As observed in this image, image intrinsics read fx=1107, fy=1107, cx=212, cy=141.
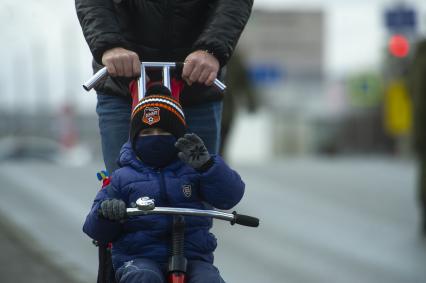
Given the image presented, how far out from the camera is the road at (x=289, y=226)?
347 inches

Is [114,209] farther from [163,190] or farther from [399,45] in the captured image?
[399,45]

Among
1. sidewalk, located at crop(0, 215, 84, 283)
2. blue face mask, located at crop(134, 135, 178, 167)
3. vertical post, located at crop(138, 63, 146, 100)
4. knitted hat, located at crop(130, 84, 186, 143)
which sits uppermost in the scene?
vertical post, located at crop(138, 63, 146, 100)

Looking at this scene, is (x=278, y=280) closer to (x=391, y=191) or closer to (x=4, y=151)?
(x=391, y=191)

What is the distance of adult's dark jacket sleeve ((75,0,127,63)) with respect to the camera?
4223 millimetres

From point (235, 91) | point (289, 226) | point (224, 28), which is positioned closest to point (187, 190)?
point (224, 28)

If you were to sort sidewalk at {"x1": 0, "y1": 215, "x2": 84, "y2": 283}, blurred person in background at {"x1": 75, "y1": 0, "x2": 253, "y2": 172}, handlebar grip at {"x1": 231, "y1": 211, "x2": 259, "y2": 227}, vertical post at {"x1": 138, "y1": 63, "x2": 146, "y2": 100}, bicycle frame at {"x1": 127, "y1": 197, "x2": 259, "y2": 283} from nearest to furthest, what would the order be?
bicycle frame at {"x1": 127, "y1": 197, "x2": 259, "y2": 283}
handlebar grip at {"x1": 231, "y1": 211, "x2": 259, "y2": 227}
vertical post at {"x1": 138, "y1": 63, "x2": 146, "y2": 100}
blurred person in background at {"x1": 75, "y1": 0, "x2": 253, "y2": 172}
sidewalk at {"x1": 0, "y1": 215, "x2": 84, "y2": 283}

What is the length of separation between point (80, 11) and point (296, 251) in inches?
232

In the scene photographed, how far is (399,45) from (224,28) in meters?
17.6

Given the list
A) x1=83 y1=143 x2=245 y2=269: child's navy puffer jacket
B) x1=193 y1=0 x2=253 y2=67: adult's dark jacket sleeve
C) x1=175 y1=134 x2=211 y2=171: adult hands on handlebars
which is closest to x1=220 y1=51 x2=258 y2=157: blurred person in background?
x1=193 y1=0 x2=253 y2=67: adult's dark jacket sleeve

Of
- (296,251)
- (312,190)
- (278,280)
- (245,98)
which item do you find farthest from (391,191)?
(278,280)

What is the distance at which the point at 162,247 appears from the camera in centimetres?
403

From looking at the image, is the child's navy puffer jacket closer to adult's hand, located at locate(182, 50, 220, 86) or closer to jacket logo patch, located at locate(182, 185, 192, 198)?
jacket logo patch, located at locate(182, 185, 192, 198)

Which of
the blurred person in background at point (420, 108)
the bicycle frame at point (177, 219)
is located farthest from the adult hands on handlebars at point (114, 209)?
the blurred person in background at point (420, 108)

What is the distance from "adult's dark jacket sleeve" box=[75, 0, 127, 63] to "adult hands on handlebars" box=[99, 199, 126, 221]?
675 millimetres
